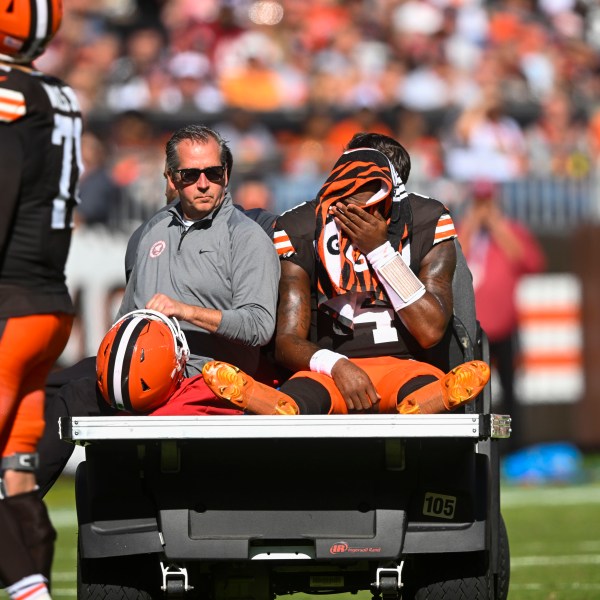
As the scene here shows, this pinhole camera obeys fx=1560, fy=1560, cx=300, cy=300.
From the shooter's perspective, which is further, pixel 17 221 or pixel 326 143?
pixel 326 143

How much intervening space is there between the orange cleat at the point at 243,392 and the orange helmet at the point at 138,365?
15 cm

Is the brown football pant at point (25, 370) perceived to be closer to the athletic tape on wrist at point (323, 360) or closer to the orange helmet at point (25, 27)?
the orange helmet at point (25, 27)

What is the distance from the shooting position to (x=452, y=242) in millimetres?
6031

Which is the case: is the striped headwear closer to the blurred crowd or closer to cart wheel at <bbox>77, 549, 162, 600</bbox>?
cart wheel at <bbox>77, 549, 162, 600</bbox>

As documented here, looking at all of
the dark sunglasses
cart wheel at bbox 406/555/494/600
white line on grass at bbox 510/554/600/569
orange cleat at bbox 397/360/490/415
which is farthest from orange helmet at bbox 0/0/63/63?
white line on grass at bbox 510/554/600/569

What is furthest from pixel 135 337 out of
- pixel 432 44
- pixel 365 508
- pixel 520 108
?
pixel 432 44

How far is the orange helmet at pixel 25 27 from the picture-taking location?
4645 mm

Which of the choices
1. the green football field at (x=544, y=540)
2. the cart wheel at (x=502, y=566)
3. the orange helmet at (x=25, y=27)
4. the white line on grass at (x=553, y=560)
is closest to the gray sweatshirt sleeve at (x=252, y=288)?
the cart wheel at (x=502, y=566)

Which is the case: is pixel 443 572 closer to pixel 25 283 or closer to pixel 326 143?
pixel 25 283

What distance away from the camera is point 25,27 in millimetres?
4668

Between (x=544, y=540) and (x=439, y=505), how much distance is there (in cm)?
464

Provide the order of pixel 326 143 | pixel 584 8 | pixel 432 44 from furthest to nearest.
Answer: pixel 584 8
pixel 432 44
pixel 326 143

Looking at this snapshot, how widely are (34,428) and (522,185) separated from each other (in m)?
10.4

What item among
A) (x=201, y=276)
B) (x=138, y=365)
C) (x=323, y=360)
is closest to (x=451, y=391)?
(x=323, y=360)
